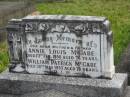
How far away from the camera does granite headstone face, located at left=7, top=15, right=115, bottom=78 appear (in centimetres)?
585

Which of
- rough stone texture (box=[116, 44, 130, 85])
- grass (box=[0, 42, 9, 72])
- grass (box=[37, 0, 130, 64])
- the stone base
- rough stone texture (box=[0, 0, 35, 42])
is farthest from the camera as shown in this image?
grass (box=[37, 0, 130, 64])

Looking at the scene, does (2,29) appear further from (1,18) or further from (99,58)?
(99,58)

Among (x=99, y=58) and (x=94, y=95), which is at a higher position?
(x=99, y=58)

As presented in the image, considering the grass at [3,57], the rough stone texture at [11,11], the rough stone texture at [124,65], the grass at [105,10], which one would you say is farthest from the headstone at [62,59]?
the rough stone texture at [11,11]

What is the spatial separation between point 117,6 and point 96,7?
78cm

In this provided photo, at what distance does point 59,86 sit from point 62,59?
380 mm

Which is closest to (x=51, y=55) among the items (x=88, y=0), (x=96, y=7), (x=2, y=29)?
(x=2, y=29)

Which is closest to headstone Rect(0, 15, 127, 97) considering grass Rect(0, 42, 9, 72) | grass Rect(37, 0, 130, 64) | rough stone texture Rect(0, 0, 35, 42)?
grass Rect(0, 42, 9, 72)

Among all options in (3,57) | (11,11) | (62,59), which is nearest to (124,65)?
(62,59)

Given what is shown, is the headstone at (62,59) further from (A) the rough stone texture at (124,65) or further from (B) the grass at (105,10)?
(B) the grass at (105,10)

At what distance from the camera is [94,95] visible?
5863mm

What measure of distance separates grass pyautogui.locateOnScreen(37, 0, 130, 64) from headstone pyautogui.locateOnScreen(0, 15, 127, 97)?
3960 millimetres

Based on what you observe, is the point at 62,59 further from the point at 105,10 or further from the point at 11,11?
the point at 105,10

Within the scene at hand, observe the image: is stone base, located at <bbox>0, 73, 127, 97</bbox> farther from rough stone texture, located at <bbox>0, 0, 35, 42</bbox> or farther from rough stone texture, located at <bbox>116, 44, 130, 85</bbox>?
rough stone texture, located at <bbox>0, 0, 35, 42</bbox>
